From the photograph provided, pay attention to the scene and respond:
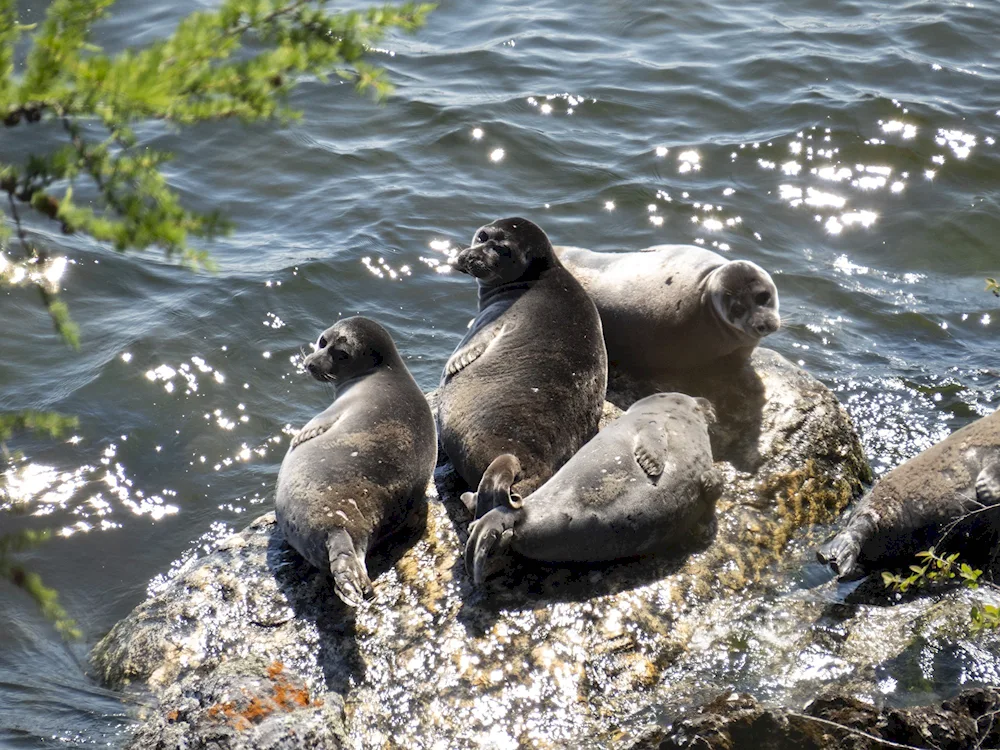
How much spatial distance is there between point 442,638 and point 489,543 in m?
0.50

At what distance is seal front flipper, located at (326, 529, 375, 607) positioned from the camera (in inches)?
194

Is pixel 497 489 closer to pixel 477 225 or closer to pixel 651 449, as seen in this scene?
pixel 651 449

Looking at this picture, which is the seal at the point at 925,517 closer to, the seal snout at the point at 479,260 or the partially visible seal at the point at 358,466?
the partially visible seal at the point at 358,466

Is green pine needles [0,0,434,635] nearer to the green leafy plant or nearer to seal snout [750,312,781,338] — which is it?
the green leafy plant

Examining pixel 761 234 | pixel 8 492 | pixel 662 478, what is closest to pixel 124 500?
pixel 8 492

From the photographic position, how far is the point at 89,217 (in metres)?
2.22

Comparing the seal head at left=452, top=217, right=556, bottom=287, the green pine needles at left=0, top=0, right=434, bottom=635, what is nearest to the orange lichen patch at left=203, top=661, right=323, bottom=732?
the green pine needles at left=0, top=0, right=434, bottom=635

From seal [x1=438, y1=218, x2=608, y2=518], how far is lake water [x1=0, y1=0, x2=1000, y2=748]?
177 cm

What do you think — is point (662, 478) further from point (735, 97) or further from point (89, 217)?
point (735, 97)

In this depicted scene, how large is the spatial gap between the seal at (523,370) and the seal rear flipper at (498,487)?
0.01 m

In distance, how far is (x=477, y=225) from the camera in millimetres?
11266

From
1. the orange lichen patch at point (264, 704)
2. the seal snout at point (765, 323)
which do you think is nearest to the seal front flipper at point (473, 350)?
the seal snout at point (765, 323)

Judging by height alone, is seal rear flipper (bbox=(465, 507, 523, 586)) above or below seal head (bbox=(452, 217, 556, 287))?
below

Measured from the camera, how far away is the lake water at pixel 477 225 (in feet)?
24.2
